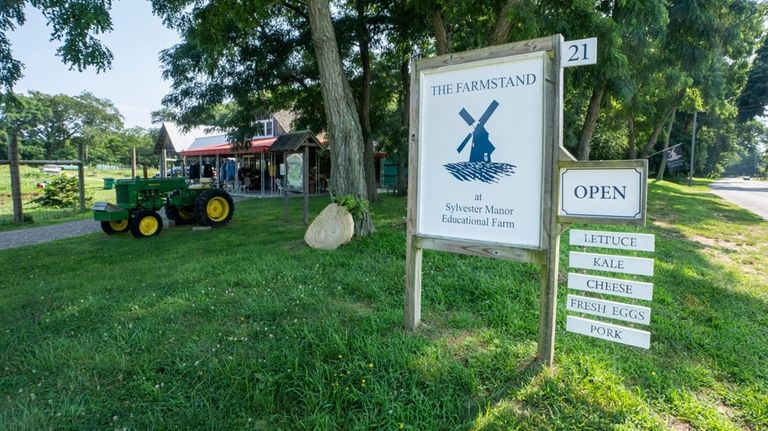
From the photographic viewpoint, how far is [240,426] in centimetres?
237

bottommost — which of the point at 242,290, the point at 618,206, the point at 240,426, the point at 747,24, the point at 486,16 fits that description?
the point at 240,426

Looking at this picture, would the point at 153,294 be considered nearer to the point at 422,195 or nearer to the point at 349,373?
the point at 349,373

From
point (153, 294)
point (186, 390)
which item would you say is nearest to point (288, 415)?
point (186, 390)

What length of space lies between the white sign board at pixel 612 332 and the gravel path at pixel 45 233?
940 cm

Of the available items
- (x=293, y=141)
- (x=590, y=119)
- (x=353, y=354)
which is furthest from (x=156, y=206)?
(x=590, y=119)

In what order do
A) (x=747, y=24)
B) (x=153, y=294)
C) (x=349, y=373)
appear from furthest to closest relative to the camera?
1. (x=747, y=24)
2. (x=153, y=294)
3. (x=349, y=373)

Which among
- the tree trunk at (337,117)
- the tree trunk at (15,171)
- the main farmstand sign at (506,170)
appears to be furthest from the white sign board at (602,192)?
the tree trunk at (15,171)

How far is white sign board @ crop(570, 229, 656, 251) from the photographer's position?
2529 millimetres

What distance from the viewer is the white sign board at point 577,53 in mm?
2650

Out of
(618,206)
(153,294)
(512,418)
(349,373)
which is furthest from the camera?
(153,294)

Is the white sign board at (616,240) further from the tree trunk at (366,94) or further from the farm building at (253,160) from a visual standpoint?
the farm building at (253,160)

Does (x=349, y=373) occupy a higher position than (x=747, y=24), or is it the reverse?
(x=747, y=24)

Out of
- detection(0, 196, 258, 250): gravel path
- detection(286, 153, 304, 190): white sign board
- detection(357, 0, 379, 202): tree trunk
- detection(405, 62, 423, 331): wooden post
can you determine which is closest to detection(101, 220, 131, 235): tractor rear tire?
detection(0, 196, 258, 250): gravel path

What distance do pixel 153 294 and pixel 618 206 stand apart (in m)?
4.11
